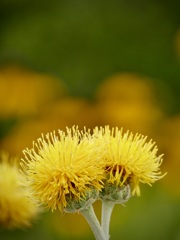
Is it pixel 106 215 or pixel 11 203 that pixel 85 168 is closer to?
pixel 106 215

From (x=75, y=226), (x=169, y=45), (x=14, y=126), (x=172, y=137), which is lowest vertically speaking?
(x=75, y=226)

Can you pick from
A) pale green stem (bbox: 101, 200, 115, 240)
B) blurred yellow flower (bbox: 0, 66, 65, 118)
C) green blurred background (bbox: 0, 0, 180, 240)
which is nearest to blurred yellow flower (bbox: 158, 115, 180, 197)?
green blurred background (bbox: 0, 0, 180, 240)

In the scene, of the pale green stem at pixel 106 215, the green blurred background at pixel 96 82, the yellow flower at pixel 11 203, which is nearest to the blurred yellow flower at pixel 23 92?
the green blurred background at pixel 96 82

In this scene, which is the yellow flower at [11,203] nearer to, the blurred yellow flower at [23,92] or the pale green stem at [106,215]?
the pale green stem at [106,215]

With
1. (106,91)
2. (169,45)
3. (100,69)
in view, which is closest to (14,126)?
(106,91)

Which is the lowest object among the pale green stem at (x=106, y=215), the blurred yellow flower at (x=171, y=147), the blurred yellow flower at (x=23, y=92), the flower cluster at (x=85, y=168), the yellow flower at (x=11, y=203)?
the pale green stem at (x=106, y=215)

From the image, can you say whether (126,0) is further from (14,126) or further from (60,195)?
(60,195)

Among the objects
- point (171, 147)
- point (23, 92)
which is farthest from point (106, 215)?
point (23, 92)
